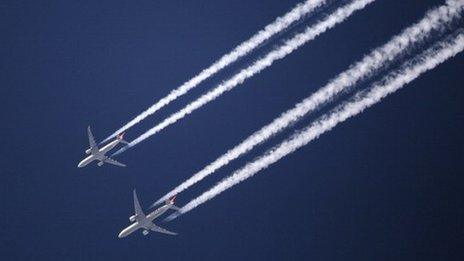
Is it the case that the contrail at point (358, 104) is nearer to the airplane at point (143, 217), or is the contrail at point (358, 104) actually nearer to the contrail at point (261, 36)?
the contrail at point (261, 36)

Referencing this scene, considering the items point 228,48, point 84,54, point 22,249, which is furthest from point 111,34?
point 22,249

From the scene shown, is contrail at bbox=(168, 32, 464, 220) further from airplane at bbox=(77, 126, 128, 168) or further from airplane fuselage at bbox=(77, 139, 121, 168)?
airplane fuselage at bbox=(77, 139, 121, 168)

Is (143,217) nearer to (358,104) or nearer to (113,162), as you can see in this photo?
(113,162)

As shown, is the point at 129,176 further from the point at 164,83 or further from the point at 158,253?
the point at 164,83

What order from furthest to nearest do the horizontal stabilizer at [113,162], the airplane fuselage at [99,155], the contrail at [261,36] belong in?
the horizontal stabilizer at [113,162]
the airplane fuselage at [99,155]
the contrail at [261,36]

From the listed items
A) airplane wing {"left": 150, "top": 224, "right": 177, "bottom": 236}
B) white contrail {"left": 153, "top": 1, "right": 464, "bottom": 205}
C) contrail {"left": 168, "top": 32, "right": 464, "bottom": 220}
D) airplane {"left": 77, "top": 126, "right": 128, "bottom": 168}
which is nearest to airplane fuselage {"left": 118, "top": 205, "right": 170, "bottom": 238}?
airplane wing {"left": 150, "top": 224, "right": 177, "bottom": 236}

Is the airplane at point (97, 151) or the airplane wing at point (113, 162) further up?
the airplane at point (97, 151)

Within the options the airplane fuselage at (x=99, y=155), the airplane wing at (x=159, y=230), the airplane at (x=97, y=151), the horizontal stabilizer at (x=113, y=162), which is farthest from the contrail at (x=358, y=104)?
the horizontal stabilizer at (x=113, y=162)

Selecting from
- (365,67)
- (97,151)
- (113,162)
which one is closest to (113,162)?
(113,162)
